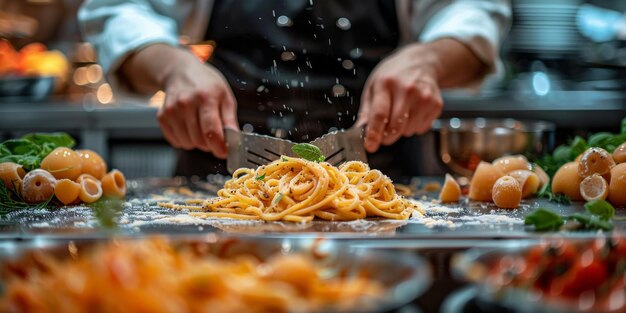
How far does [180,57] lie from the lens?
264cm

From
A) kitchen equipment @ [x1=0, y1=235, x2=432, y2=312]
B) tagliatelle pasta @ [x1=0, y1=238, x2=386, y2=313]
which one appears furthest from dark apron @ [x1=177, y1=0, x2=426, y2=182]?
tagliatelle pasta @ [x1=0, y1=238, x2=386, y2=313]

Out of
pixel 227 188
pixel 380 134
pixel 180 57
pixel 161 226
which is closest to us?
pixel 161 226

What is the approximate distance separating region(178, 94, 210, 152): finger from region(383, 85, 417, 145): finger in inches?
21.7

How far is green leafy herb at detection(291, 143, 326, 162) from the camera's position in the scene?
202cm

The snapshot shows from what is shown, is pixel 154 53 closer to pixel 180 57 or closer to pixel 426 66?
pixel 180 57

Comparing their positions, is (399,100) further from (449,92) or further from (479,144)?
(449,92)

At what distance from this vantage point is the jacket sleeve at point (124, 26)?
2795mm

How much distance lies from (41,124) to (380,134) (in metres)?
2.72

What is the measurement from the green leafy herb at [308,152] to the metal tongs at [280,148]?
3.0 inches

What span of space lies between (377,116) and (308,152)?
384mm

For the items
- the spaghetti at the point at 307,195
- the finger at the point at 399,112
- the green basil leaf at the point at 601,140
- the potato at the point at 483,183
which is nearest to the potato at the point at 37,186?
the spaghetti at the point at 307,195

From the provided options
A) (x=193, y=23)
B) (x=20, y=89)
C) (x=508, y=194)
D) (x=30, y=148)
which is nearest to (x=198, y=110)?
(x=30, y=148)

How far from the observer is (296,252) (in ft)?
3.70

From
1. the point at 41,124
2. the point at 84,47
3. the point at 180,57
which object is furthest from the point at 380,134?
the point at 84,47
